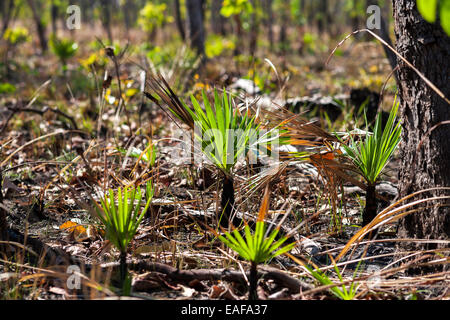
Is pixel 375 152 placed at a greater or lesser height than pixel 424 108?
lesser

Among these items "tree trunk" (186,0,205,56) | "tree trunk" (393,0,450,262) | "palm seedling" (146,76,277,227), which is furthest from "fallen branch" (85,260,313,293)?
"tree trunk" (186,0,205,56)

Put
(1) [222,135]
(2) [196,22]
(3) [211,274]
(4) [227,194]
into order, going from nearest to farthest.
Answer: (3) [211,274] < (1) [222,135] < (4) [227,194] < (2) [196,22]

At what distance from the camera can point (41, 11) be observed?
76.9 ft

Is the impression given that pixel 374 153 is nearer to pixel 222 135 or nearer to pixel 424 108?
pixel 424 108

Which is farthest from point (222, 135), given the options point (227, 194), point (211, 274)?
point (211, 274)

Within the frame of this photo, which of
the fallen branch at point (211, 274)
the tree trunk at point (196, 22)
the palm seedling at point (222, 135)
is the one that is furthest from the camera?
the tree trunk at point (196, 22)

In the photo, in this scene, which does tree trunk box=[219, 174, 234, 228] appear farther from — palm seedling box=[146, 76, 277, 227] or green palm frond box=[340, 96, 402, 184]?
green palm frond box=[340, 96, 402, 184]

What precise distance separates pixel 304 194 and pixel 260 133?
2.43 feet

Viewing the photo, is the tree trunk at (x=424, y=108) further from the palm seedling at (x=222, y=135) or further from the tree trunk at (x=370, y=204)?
the palm seedling at (x=222, y=135)

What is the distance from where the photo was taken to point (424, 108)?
173 centimetres

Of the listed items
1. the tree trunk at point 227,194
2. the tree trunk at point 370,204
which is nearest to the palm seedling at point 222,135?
the tree trunk at point 227,194

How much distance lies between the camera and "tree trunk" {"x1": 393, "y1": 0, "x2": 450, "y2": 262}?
169cm

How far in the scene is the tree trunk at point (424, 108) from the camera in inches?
66.4
